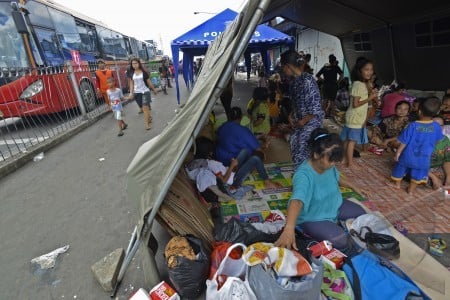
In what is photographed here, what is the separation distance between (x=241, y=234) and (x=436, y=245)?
183cm

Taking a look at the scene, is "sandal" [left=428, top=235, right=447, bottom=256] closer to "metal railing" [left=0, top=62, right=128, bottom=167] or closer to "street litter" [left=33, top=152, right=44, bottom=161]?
"metal railing" [left=0, top=62, right=128, bottom=167]

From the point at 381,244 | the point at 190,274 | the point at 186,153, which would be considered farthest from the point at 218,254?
the point at 381,244

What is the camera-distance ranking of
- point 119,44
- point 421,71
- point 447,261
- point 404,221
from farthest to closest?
point 119,44, point 421,71, point 404,221, point 447,261

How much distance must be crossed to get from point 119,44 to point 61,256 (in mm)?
13429

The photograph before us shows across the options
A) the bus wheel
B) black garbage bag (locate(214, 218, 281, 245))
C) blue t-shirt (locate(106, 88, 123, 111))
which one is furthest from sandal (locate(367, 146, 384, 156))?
the bus wheel

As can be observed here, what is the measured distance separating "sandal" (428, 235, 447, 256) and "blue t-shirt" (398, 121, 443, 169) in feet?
3.25

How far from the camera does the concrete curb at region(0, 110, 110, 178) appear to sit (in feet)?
15.2

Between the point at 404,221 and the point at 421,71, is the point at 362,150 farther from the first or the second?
the point at 421,71

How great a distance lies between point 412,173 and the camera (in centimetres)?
326

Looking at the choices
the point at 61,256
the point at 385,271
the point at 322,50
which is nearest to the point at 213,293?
the point at 385,271

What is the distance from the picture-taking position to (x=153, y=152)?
187 centimetres

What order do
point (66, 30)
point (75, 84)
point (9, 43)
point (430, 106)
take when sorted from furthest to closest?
1. point (66, 30)
2. point (75, 84)
3. point (9, 43)
4. point (430, 106)

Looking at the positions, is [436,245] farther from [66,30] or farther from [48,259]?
[66,30]

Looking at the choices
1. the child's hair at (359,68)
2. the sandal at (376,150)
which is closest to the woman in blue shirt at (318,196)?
the child's hair at (359,68)
